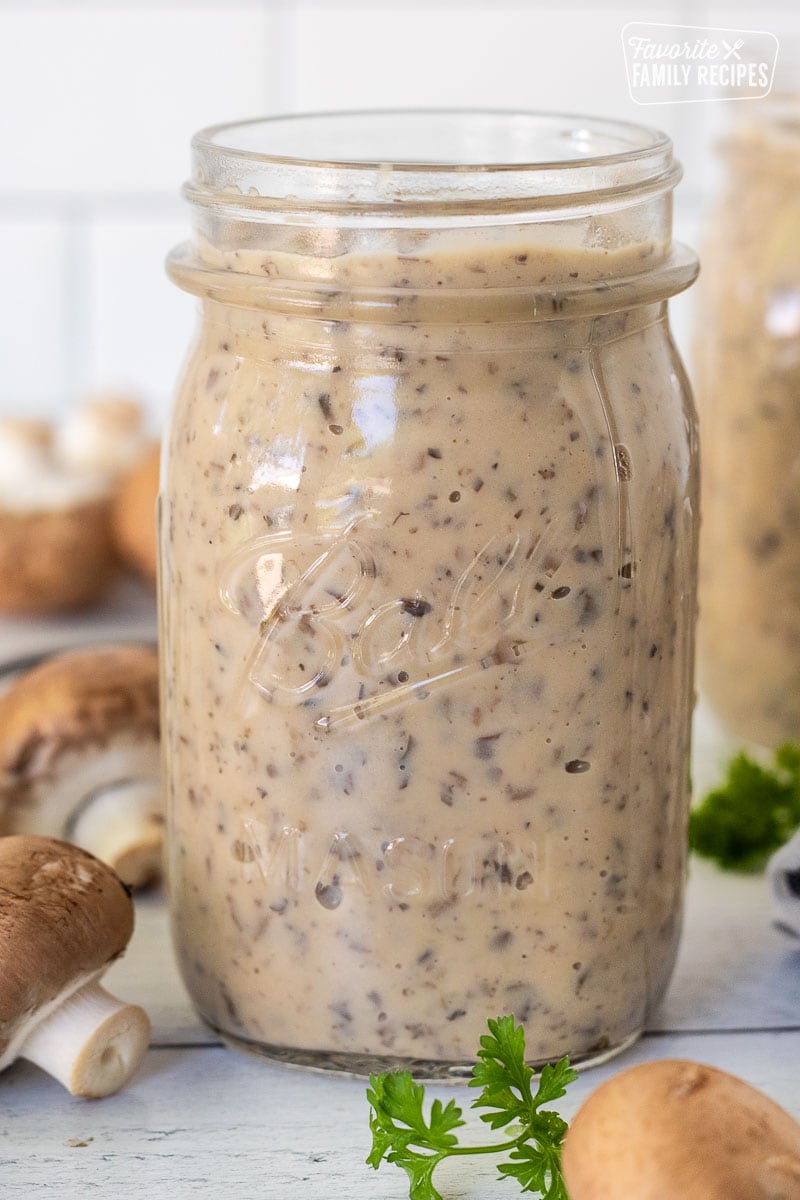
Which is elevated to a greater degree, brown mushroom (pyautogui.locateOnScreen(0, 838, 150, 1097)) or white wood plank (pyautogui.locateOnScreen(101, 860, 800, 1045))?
brown mushroom (pyautogui.locateOnScreen(0, 838, 150, 1097))

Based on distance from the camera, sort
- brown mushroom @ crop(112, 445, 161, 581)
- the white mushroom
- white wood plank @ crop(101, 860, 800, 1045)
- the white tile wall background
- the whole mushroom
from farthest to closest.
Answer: the white tile wall background → the white mushroom → brown mushroom @ crop(112, 445, 161, 581) → white wood plank @ crop(101, 860, 800, 1045) → the whole mushroom

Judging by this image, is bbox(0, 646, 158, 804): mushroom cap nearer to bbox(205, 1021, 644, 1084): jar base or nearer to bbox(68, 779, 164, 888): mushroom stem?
bbox(68, 779, 164, 888): mushroom stem

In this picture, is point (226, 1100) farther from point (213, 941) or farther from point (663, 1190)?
point (663, 1190)

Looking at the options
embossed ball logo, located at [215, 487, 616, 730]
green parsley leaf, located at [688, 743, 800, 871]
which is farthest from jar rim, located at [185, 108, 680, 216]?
green parsley leaf, located at [688, 743, 800, 871]

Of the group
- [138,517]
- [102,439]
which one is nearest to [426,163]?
[138,517]

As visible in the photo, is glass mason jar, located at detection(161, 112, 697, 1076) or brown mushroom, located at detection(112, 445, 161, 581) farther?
brown mushroom, located at detection(112, 445, 161, 581)

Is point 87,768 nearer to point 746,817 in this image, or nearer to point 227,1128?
point 227,1128
